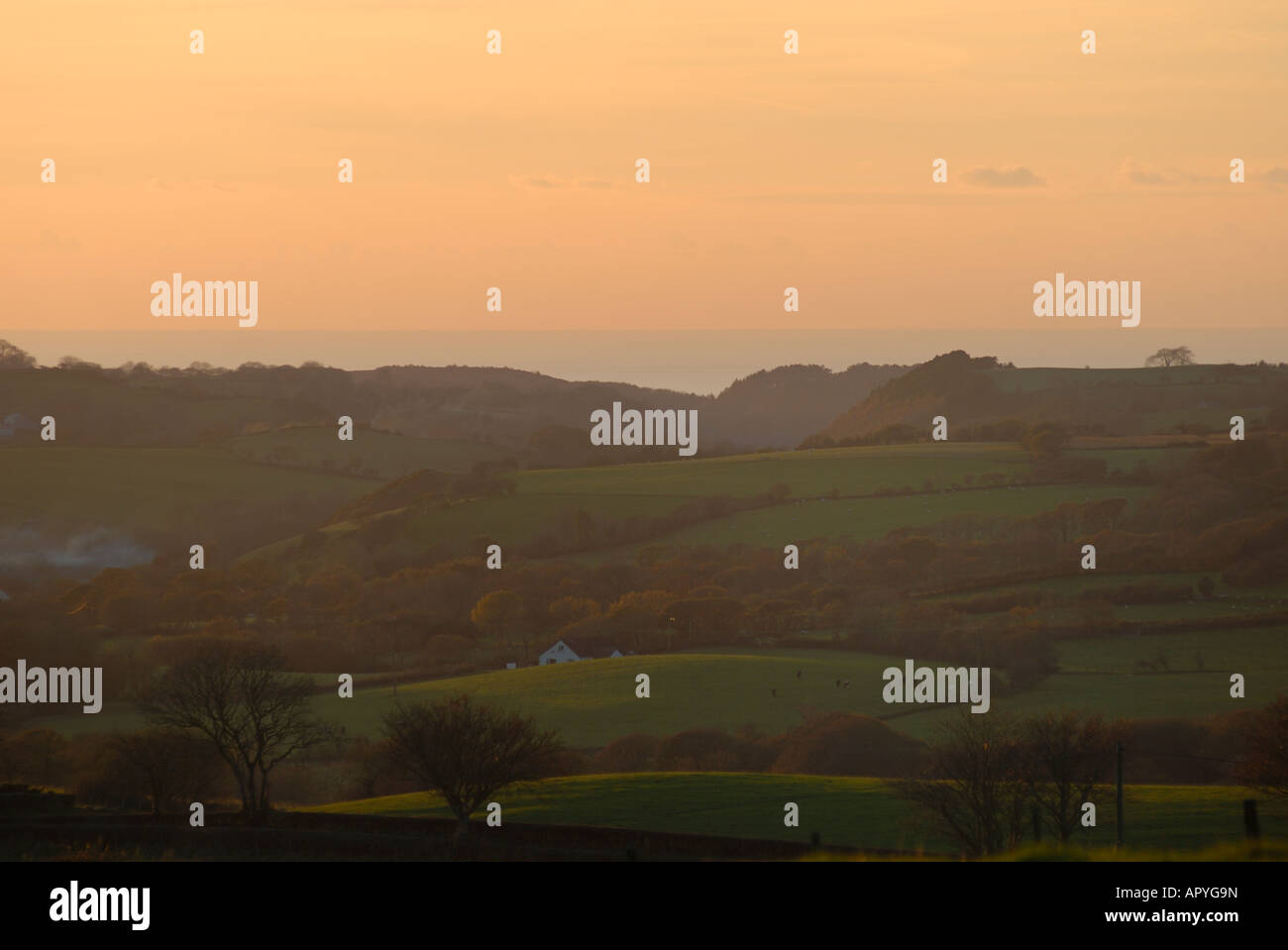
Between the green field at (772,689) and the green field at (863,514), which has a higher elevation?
the green field at (863,514)

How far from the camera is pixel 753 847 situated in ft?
130

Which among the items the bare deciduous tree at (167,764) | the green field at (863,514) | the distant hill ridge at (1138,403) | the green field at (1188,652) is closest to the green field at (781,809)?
the bare deciduous tree at (167,764)

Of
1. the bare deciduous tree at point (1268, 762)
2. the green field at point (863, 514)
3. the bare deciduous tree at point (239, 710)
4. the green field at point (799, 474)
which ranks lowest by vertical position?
the bare deciduous tree at point (1268, 762)

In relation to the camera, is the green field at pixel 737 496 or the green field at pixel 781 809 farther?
the green field at pixel 737 496

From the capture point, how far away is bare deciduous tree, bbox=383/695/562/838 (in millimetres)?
48281

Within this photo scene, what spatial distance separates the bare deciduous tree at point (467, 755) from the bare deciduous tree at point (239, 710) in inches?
232

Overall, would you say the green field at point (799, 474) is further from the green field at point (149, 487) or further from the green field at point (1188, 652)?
the green field at point (1188, 652)

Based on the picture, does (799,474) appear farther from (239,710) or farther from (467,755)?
(467,755)

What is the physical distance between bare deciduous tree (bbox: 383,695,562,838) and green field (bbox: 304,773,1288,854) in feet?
4.43

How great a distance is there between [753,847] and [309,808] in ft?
70.7

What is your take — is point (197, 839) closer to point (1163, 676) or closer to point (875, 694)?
point (875, 694)

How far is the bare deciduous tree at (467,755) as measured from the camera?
48.3 meters

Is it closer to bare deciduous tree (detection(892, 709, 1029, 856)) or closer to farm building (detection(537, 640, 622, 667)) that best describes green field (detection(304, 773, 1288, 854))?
bare deciduous tree (detection(892, 709, 1029, 856))

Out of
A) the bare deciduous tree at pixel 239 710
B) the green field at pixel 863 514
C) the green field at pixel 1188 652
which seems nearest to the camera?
the bare deciduous tree at pixel 239 710
